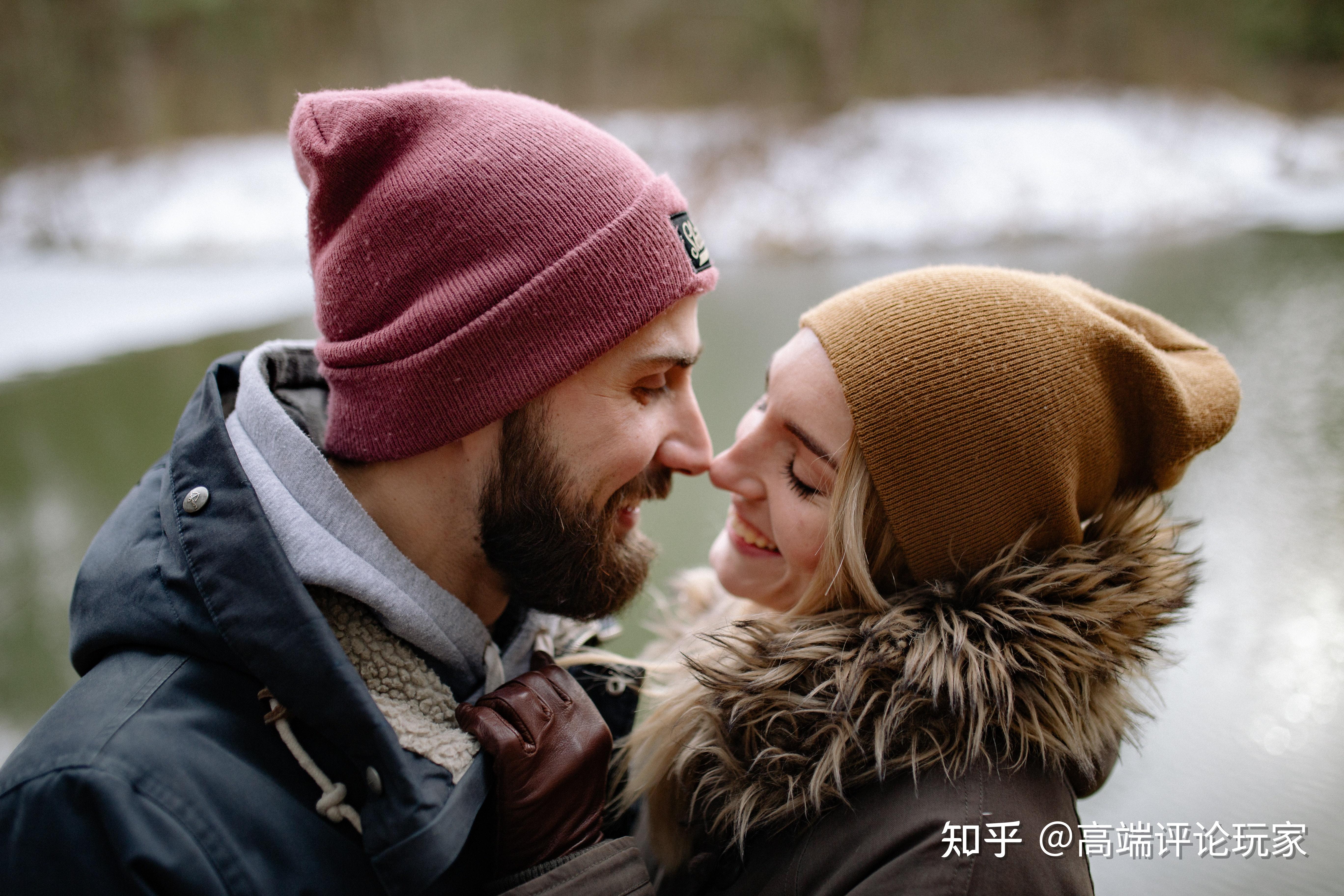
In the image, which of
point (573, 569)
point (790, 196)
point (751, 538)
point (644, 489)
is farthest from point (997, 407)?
point (790, 196)

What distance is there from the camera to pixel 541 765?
3.72 feet

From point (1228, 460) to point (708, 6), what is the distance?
10121 millimetres

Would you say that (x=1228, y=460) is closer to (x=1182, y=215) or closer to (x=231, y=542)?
(x=231, y=542)

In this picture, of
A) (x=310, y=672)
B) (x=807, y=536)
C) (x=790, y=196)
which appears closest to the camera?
(x=310, y=672)

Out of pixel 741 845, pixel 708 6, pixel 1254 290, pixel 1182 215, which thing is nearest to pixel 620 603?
pixel 741 845

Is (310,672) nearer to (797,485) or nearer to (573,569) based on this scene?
(573,569)

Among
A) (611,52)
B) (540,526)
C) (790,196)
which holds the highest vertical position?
(611,52)

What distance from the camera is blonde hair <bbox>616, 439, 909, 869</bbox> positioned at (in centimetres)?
121

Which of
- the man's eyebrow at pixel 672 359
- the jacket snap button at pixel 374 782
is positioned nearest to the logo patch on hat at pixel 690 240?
the man's eyebrow at pixel 672 359

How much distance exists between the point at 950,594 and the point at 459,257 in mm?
929

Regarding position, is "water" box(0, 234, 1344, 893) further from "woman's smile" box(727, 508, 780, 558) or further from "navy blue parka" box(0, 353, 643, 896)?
"navy blue parka" box(0, 353, 643, 896)

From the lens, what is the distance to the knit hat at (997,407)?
1.13 metres

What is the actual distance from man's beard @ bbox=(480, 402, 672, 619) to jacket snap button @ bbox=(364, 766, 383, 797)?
422mm

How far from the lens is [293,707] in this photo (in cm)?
98
